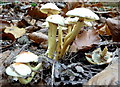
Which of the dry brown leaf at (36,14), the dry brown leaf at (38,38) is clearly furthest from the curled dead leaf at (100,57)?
the dry brown leaf at (36,14)

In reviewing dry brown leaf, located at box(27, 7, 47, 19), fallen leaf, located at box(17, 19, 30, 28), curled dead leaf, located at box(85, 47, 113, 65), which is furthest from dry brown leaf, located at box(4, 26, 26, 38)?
curled dead leaf, located at box(85, 47, 113, 65)

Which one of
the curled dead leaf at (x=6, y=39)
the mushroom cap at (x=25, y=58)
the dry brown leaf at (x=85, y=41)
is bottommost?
the curled dead leaf at (x=6, y=39)

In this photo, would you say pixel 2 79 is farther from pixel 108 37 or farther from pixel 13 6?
pixel 13 6

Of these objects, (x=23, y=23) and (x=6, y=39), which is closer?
(x=6, y=39)

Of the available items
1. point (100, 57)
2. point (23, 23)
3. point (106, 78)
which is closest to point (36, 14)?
point (23, 23)

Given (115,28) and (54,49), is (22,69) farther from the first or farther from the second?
(115,28)

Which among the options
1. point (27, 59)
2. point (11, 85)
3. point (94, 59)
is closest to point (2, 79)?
point (11, 85)

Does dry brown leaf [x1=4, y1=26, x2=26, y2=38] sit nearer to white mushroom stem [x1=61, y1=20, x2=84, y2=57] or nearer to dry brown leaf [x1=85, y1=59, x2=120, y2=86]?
white mushroom stem [x1=61, y1=20, x2=84, y2=57]

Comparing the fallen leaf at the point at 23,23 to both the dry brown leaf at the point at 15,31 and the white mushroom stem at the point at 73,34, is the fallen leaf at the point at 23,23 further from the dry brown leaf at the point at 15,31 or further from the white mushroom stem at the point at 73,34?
the white mushroom stem at the point at 73,34

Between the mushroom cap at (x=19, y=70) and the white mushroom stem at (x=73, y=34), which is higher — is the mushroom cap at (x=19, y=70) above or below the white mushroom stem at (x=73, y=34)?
below
